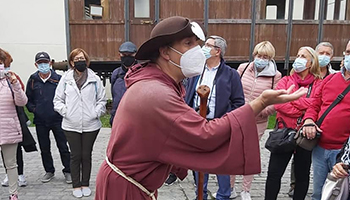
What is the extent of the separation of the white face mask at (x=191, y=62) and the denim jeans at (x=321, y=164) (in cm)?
207

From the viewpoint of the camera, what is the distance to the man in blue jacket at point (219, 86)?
4.06m

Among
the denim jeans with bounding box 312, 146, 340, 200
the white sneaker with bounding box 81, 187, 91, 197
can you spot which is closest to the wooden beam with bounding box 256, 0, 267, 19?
the denim jeans with bounding box 312, 146, 340, 200

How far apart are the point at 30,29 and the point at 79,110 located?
9.87 metres

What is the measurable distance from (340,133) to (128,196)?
2296 millimetres

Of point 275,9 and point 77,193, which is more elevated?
point 275,9

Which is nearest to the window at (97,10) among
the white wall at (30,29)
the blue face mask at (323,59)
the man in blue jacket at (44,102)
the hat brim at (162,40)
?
the white wall at (30,29)

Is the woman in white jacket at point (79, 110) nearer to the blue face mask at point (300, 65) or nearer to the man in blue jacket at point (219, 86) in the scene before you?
the man in blue jacket at point (219, 86)

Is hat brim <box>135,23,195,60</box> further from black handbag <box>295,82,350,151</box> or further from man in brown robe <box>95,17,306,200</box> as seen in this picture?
black handbag <box>295,82,350,151</box>

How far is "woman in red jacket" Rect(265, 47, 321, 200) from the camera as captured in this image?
3820 millimetres

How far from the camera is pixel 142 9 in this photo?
36.8 feet

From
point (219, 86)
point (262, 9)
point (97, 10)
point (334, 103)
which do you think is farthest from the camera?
point (262, 9)

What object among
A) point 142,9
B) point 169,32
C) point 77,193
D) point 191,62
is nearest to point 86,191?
point 77,193

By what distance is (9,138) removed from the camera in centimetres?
418

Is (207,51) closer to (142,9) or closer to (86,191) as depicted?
(86,191)
